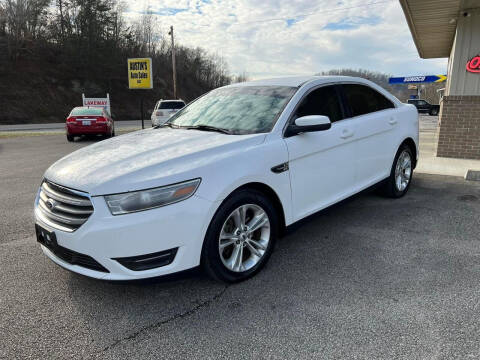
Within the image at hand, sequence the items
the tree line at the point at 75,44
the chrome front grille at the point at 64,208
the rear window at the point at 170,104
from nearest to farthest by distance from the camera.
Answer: the chrome front grille at the point at 64,208
the rear window at the point at 170,104
the tree line at the point at 75,44

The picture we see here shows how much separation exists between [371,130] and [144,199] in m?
2.99

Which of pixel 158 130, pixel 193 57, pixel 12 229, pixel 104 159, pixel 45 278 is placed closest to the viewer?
pixel 104 159

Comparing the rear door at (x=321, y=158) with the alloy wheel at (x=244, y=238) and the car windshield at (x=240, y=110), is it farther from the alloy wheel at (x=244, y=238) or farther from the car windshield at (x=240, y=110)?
the alloy wheel at (x=244, y=238)

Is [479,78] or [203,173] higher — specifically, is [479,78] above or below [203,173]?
above

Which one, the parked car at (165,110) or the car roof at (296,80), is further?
the parked car at (165,110)

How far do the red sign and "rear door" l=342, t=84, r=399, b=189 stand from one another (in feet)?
14.1

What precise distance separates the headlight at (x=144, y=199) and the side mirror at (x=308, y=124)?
127 cm

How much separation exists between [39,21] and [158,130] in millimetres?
47370

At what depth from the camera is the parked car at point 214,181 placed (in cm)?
252

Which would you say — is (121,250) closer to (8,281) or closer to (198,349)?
(198,349)

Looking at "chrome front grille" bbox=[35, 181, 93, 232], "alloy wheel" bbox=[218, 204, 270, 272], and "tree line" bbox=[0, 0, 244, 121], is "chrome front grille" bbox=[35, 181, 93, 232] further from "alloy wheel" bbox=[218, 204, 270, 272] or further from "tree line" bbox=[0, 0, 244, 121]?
"tree line" bbox=[0, 0, 244, 121]

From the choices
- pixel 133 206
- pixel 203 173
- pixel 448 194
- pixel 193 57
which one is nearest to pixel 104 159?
pixel 133 206

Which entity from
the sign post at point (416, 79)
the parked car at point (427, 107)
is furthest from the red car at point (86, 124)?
the parked car at point (427, 107)

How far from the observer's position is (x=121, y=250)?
2488 millimetres
